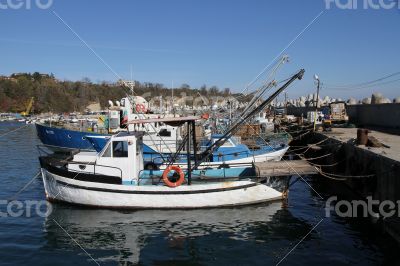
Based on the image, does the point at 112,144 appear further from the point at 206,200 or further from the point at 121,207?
the point at 206,200

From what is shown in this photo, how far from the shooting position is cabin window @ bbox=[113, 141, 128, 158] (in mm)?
15406

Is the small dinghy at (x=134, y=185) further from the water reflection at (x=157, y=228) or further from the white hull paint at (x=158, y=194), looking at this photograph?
the water reflection at (x=157, y=228)

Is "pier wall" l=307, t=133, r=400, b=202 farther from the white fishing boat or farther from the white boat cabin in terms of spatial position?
the white boat cabin

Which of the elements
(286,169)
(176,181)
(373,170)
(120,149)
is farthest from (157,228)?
(373,170)

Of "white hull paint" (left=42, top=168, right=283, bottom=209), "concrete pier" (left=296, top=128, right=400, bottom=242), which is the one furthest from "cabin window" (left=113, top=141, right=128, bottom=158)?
"concrete pier" (left=296, top=128, right=400, bottom=242)

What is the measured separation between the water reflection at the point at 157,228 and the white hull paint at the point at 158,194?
279 millimetres

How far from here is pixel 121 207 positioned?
597 inches

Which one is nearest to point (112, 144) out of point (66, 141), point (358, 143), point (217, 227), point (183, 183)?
point (183, 183)

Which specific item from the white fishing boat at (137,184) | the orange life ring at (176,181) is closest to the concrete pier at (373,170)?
the white fishing boat at (137,184)

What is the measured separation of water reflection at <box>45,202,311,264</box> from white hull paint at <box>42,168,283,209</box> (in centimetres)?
28

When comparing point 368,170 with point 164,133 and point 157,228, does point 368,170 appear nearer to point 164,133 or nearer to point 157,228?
point 157,228

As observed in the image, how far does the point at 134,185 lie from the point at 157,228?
226 cm

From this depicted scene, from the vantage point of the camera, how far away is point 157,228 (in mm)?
13367

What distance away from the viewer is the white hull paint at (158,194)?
49.0 feet
